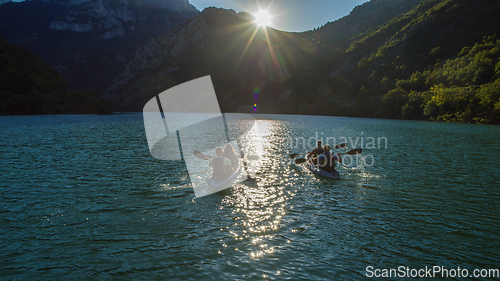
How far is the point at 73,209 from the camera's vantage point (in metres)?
14.1

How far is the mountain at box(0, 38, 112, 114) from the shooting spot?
390 ft

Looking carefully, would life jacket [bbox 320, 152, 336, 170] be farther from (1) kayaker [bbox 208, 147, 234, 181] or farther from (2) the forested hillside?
(2) the forested hillside

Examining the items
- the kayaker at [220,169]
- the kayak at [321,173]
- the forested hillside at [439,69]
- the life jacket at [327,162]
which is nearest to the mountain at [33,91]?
the kayaker at [220,169]

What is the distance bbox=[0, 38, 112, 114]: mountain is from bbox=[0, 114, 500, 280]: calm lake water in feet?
421

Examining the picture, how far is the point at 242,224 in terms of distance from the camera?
12602mm

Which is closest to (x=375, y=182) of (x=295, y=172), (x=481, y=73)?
(x=295, y=172)

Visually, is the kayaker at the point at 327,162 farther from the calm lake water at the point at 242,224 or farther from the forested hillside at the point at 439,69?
the forested hillside at the point at 439,69

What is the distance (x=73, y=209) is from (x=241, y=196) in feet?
31.1

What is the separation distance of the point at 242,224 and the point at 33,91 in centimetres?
17389

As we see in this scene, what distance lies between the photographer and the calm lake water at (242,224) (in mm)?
9195

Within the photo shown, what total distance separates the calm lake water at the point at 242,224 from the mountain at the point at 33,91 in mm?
128380

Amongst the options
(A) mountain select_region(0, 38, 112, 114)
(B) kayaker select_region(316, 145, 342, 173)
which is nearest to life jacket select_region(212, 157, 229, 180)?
(B) kayaker select_region(316, 145, 342, 173)

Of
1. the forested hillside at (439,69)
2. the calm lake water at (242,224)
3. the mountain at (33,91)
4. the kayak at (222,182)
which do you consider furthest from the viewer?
the mountain at (33,91)

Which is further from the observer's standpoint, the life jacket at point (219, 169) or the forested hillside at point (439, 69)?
the forested hillside at point (439, 69)
